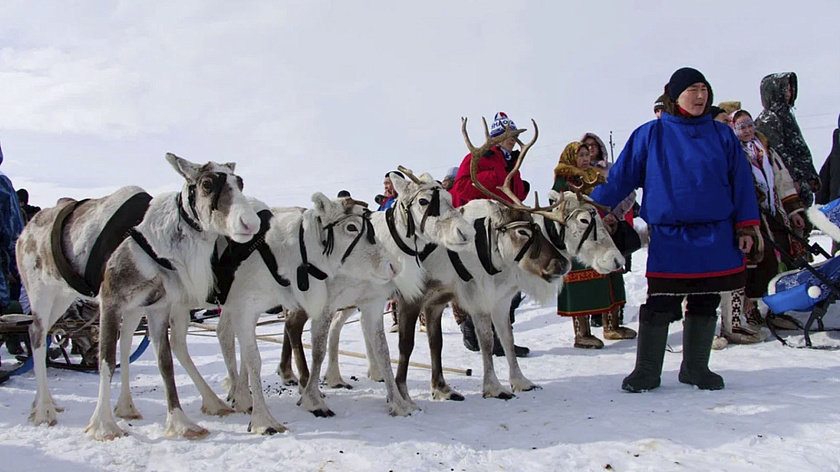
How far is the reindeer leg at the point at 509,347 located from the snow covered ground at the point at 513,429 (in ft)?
0.50

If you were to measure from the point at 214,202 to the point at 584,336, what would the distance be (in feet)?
15.8

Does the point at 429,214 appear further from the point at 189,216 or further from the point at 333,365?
the point at 333,365

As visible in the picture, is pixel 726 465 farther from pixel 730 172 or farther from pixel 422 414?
pixel 730 172

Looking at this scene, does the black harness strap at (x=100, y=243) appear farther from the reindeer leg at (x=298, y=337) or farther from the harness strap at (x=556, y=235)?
the harness strap at (x=556, y=235)

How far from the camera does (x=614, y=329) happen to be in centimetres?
751

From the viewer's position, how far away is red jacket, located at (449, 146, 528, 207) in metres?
6.11

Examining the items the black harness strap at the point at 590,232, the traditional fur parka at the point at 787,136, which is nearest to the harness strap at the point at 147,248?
the black harness strap at the point at 590,232

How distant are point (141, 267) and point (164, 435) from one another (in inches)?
42.8

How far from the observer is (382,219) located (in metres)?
5.02

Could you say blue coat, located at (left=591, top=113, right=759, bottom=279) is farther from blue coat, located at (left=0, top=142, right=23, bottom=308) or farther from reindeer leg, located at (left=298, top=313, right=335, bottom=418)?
blue coat, located at (left=0, top=142, right=23, bottom=308)

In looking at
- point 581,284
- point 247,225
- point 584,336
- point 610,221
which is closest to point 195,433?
point 247,225

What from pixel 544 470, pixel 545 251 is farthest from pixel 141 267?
pixel 545 251

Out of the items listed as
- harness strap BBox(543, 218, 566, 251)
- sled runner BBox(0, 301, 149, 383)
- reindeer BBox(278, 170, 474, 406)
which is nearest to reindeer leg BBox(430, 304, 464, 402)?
reindeer BBox(278, 170, 474, 406)

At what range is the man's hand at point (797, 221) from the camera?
6.96 meters
